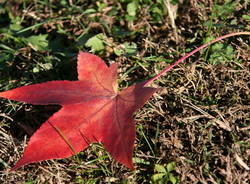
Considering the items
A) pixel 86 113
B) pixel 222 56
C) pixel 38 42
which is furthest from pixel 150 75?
pixel 38 42

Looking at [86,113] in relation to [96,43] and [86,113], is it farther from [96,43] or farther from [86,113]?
[96,43]

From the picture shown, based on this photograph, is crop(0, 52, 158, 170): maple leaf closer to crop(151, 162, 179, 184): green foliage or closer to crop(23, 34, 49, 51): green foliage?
crop(151, 162, 179, 184): green foliage

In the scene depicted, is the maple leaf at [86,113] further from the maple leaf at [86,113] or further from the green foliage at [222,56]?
the green foliage at [222,56]

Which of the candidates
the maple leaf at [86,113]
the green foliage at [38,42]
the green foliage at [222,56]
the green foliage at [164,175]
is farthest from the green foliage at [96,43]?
the green foliage at [164,175]

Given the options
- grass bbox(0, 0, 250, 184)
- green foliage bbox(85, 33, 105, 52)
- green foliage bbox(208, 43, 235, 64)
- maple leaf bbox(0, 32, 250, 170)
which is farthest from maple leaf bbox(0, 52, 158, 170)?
green foliage bbox(208, 43, 235, 64)

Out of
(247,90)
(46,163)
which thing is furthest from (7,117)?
(247,90)

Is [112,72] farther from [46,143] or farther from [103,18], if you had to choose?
[103,18]
